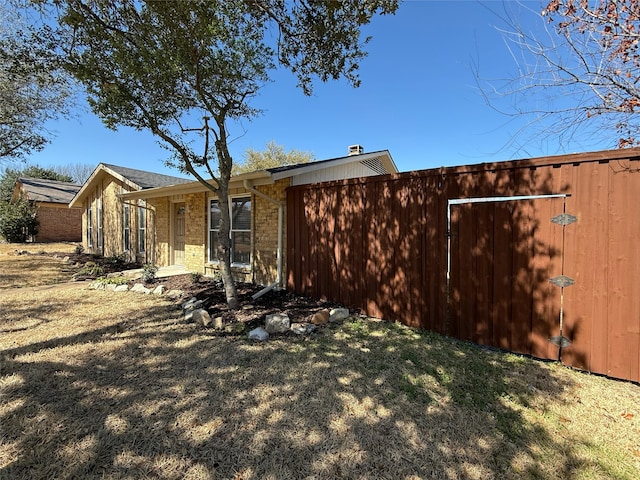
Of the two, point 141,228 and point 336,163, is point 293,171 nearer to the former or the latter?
point 336,163

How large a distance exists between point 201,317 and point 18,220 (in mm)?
22078

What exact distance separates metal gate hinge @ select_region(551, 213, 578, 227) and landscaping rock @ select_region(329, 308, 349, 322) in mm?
3160

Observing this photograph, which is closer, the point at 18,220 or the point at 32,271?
the point at 32,271

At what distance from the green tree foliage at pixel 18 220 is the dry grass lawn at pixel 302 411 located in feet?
68.3

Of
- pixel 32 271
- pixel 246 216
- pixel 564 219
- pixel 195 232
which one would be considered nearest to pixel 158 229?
pixel 195 232

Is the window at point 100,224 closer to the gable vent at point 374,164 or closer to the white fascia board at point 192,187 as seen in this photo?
the white fascia board at point 192,187

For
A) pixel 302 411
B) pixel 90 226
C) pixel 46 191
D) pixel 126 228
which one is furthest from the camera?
pixel 46 191

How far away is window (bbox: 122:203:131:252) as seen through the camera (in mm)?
13250

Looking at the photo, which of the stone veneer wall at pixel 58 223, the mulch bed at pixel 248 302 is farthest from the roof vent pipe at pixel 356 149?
the stone veneer wall at pixel 58 223

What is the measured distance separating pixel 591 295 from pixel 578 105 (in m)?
2.05

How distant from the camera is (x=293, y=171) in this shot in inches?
273

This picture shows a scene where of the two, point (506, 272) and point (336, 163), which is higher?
point (336, 163)

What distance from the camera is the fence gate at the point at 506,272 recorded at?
3590 millimetres

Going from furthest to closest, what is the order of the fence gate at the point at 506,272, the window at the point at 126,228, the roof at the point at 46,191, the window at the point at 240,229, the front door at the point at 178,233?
the roof at the point at 46,191, the window at the point at 126,228, the front door at the point at 178,233, the window at the point at 240,229, the fence gate at the point at 506,272
